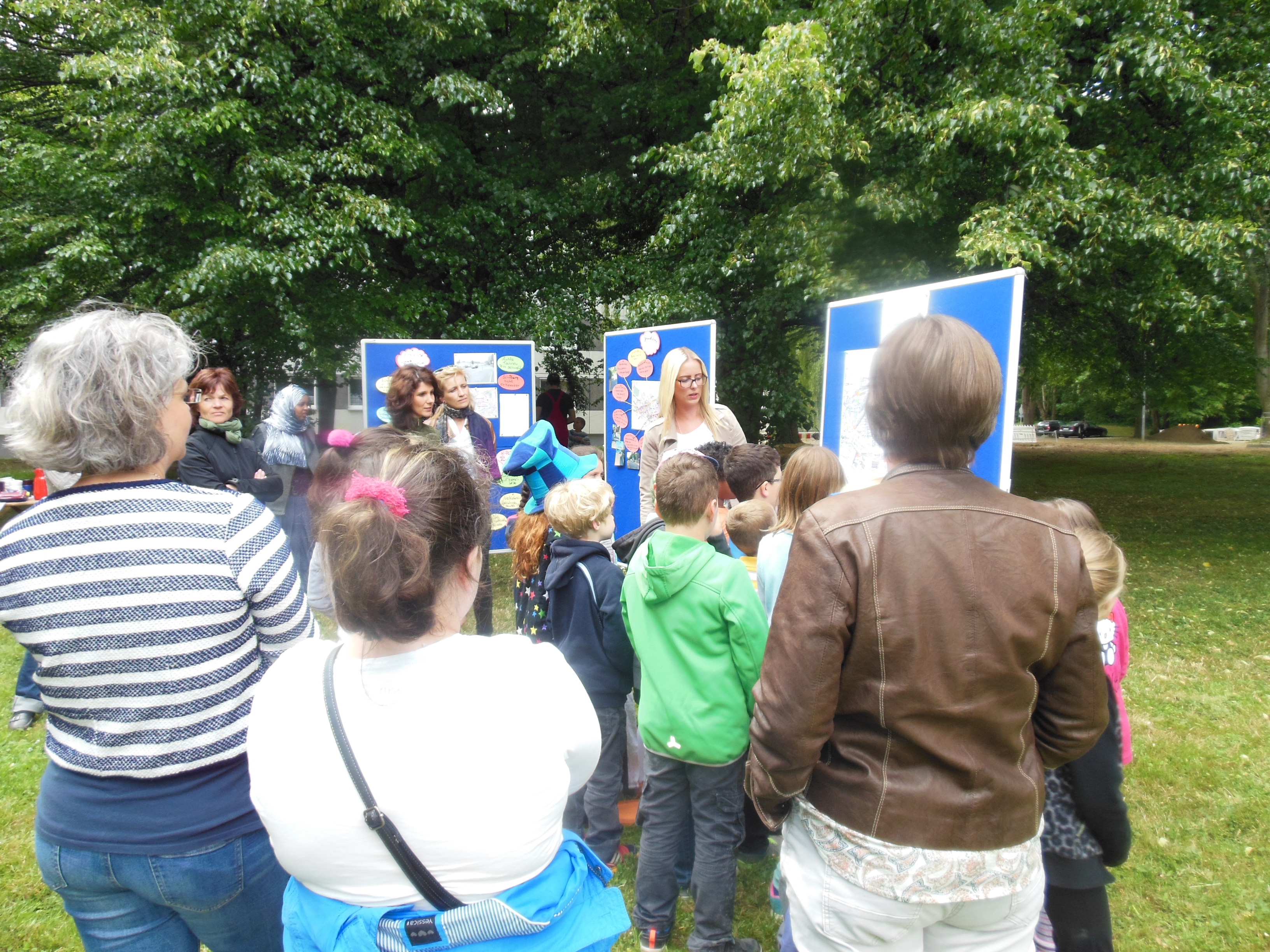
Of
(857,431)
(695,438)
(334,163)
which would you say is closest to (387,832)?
(857,431)

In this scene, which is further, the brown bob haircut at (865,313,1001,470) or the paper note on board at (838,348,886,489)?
the paper note on board at (838,348,886,489)

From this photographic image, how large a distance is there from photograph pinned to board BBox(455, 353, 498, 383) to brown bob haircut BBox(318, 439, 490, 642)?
5.86 metres

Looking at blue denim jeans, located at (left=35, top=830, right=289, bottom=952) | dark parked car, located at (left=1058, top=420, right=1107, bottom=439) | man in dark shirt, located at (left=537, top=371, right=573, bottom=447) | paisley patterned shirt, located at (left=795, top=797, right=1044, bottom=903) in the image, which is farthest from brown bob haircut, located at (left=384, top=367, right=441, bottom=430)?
dark parked car, located at (left=1058, top=420, right=1107, bottom=439)

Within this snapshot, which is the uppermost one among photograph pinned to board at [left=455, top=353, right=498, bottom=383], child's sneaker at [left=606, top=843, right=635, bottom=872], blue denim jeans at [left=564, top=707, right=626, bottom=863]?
photograph pinned to board at [left=455, top=353, right=498, bottom=383]

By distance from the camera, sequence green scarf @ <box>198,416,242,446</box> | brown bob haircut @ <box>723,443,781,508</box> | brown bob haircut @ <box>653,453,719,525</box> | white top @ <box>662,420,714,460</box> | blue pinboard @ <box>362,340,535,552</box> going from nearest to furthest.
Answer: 1. brown bob haircut @ <box>653,453,719,525</box>
2. brown bob haircut @ <box>723,443,781,508</box>
3. green scarf @ <box>198,416,242,446</box>
4. white top @ <box>662,420,714,460</box>
5. blue pinboard @ <box>362,340,535,552</box>

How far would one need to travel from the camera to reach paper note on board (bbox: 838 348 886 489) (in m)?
3.97

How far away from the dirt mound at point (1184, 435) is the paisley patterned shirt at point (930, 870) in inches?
1569

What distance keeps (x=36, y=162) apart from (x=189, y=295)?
7.05 ft

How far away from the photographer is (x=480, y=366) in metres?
6.96

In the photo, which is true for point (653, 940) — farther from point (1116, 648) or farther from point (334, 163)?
point (334, 163)

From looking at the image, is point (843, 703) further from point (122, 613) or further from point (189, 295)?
point (189, 295)

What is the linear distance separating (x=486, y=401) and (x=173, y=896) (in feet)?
18.7

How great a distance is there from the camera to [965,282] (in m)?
3.31

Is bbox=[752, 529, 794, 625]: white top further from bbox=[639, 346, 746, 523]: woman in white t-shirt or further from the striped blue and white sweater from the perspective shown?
bbox=[639, 346, 746, 523]: woman in white t-shirt
